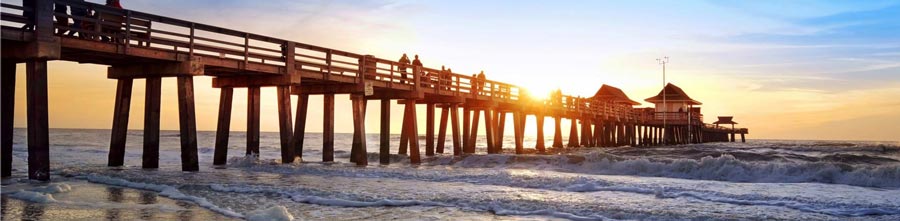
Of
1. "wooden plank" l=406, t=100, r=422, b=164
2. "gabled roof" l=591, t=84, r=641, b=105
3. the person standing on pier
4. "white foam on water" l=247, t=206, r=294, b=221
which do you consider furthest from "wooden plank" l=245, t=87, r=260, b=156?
"gabled roof" l=591, t=84, r=641, b=105

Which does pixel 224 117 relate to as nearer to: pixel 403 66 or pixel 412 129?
pixel 403 66

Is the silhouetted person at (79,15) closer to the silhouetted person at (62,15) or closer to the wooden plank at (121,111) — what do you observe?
the silhouetted person at (62,15)

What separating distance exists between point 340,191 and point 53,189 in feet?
13.6

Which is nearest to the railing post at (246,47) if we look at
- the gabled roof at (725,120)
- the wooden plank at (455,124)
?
the wooden plank at (455,124)

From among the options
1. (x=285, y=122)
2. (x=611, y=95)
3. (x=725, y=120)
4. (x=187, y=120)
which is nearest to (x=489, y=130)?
(x=285, y=122)

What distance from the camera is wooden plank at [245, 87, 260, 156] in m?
18.0

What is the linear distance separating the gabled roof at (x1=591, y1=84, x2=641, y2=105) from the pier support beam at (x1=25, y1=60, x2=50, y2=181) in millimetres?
51752

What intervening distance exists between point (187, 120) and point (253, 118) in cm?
348

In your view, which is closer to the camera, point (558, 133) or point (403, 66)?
point (403, 66)

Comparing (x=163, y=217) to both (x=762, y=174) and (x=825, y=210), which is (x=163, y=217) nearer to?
(x=825, y=210)

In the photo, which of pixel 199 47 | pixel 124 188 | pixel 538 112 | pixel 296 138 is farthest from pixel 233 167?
pixel 538 112

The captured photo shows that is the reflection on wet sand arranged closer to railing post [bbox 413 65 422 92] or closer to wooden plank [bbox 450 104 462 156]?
railing post [bbox 413 65 422 92]

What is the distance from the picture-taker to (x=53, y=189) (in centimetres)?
1016

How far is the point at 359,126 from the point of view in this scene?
20359 millimetres
